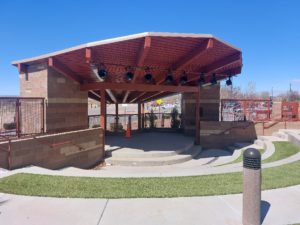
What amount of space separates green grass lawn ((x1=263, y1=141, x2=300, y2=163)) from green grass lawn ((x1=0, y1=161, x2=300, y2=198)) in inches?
119

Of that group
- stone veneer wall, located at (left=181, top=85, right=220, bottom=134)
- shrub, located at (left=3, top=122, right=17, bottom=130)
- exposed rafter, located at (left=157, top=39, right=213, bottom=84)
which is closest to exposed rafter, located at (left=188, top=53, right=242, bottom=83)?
exposed rafter, located at (left=157, top=39, right=213, bottom=84)

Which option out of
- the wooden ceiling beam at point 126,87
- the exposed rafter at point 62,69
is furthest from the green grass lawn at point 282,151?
the exposed rafter at point 62,69

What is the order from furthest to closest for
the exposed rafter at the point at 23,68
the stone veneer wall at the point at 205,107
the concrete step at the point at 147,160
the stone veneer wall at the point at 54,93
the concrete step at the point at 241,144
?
the stone veneer wall at the point at 205,107
the concrete step at the point at 241,144
the exposed rafter at the point at 23,68
the stone veneer wall at the point at 54,93
the concrete step at the point at 147,160

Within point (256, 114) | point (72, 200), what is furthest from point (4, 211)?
point (256, 114)

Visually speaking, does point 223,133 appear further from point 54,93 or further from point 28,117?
point 28,117

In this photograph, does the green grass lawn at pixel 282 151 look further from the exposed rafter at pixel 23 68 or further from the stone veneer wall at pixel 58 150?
the exposed rafter at pixel 23 68

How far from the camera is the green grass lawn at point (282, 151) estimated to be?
372 inches

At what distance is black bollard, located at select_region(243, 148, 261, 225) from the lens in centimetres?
379

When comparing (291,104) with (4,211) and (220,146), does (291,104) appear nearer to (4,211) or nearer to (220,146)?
(220,146)

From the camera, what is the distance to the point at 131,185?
5.65 meters

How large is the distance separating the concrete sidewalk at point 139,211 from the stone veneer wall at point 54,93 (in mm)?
6773

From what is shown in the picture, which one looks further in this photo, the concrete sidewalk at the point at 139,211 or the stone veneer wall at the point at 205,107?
the stone veneer wall at the point at 205,107

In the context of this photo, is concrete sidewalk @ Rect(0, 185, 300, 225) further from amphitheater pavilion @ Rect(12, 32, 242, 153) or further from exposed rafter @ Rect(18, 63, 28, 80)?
exposed rafter @ Rect(18, 63, 28, 80)

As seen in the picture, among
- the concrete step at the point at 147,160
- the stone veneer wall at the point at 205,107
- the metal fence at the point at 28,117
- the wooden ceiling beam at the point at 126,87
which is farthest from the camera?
the stone veneer wall at the point at 205,107
